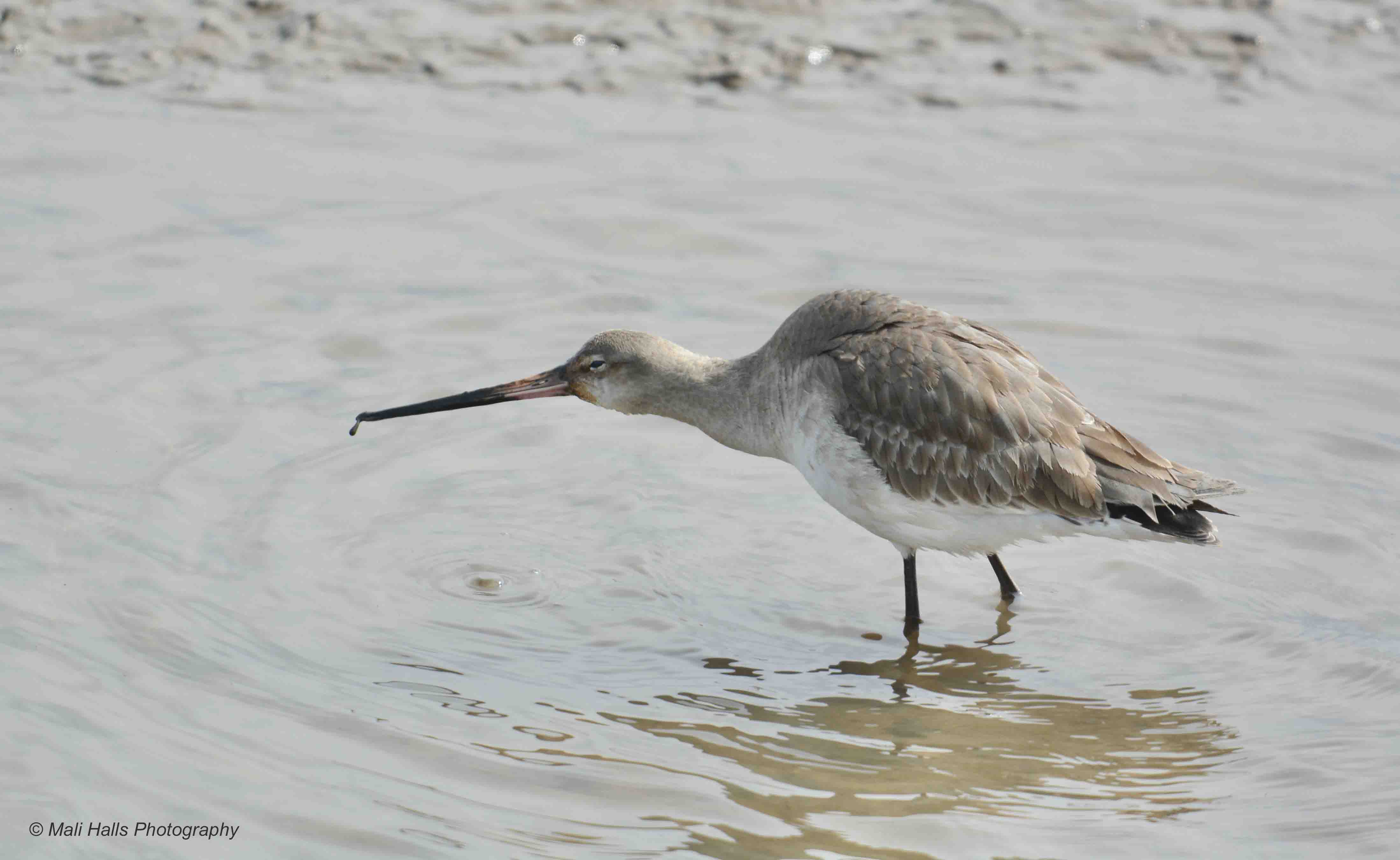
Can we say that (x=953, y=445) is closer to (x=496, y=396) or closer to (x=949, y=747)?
(x=949, y=747)

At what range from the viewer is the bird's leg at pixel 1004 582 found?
7.34 meters

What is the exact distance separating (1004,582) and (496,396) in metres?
2.40

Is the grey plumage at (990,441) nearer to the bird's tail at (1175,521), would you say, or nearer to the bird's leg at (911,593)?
the bird's tail at (1175,521)

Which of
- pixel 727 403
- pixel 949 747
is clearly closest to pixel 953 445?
pixel 727 403

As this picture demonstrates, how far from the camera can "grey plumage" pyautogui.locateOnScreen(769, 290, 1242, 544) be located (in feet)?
21.9

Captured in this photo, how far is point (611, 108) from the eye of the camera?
1216 centimetres

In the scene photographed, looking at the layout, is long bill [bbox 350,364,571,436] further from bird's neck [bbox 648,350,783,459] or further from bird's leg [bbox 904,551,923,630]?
bird's leg [bbox 904,551,923,630]

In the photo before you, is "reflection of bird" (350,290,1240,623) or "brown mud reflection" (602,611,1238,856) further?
"reflection of bird" (350,290,1240,623)

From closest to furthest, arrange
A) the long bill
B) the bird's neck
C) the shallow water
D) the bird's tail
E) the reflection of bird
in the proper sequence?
the shallow water
the bird's tail
the reflection of bird
the bird's neck
the long bill

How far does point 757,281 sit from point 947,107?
315 cm

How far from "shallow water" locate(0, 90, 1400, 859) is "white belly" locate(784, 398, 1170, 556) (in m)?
0.46

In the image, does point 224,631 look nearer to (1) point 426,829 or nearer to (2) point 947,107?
(1) point 426,829

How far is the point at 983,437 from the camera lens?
677 centimetres

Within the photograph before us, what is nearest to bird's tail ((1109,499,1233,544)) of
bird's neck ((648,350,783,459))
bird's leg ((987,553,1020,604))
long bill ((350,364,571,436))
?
bird's leg ((987,553,1020,604))
